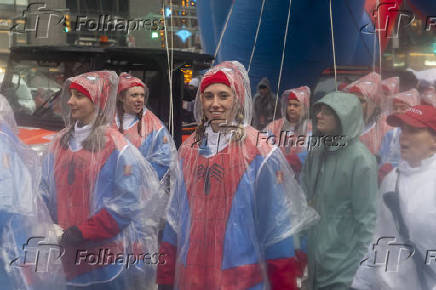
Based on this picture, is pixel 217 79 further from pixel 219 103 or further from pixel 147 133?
pixel 147 133

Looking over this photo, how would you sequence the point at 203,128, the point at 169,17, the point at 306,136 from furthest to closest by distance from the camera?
the point at 169,17 → the point at 306,136 → the point at 203,128

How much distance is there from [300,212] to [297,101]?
1254 mm

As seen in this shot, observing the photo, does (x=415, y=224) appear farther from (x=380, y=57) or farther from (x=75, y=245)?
(x=75, y=245)

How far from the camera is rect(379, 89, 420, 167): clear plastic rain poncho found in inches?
136

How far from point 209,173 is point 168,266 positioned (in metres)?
0.54

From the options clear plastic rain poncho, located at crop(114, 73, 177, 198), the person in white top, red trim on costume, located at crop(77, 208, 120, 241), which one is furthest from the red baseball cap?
red trim on costume, located at crop(77, 208, 120, 241)

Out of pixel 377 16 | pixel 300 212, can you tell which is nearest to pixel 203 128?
pixel 300 212

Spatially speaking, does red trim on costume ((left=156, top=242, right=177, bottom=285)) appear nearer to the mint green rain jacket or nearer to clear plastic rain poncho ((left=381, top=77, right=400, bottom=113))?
the mint green rain jacket

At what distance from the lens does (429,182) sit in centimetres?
301

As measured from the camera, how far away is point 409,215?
3057mm

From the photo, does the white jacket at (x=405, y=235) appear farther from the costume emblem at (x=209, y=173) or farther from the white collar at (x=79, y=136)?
the white collar at (x=79, y=136)

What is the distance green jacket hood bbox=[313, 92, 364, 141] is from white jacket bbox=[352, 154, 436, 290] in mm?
345

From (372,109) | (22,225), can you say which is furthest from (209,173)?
(372,109)

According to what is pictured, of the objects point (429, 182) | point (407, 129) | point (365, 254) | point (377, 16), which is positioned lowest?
point (365, 254)
